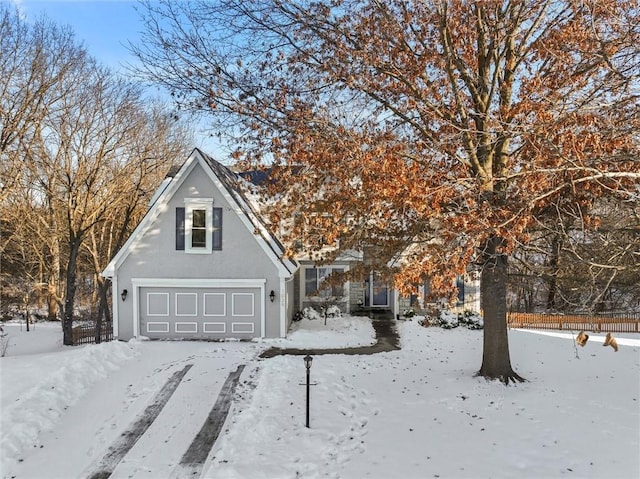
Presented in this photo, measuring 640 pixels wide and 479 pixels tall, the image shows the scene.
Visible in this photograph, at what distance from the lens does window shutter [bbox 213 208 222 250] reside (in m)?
15.9

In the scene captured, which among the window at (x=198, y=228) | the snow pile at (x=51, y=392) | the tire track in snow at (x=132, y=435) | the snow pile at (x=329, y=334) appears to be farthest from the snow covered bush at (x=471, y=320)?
the snow pile at (x=51, y=392)

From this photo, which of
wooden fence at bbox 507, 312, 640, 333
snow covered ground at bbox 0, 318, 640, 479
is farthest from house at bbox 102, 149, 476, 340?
wooden fence at bbox 507, 312, 640, 333

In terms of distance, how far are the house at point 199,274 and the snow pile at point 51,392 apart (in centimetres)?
288

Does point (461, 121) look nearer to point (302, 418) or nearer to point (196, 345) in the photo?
point (302, 418)

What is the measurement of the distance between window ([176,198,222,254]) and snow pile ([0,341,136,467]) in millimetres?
4341

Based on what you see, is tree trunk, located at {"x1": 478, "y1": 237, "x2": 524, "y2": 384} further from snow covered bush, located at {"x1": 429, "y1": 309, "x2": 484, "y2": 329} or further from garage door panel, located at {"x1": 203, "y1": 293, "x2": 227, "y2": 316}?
garage door panel, located at {"x1": 203, "y1": 293, "x2": 227, "y2": 316}

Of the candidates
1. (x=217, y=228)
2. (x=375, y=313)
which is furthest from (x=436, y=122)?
(x=375, y=313)

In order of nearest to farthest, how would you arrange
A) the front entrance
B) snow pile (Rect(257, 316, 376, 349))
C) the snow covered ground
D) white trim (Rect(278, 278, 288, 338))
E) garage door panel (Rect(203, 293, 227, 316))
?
1. the snow covered ground
2. snow pile (Rect(257, 316, 376, 349))
3. white trim (Rect(278, 278, 288, 338))
4. garage door panel (Rect(203, 293, 227, 316))
5. the front entrance

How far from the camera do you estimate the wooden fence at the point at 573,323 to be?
739 inches

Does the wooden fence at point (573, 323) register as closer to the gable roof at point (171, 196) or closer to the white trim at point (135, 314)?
the gable roof at point (171, 196)

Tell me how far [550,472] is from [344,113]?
7.72 meters

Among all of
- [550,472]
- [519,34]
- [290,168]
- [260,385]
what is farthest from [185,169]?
[550,472]

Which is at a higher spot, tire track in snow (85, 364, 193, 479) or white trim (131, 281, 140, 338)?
white trim (131, 281, 140, 338)

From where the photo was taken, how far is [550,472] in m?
6.17
